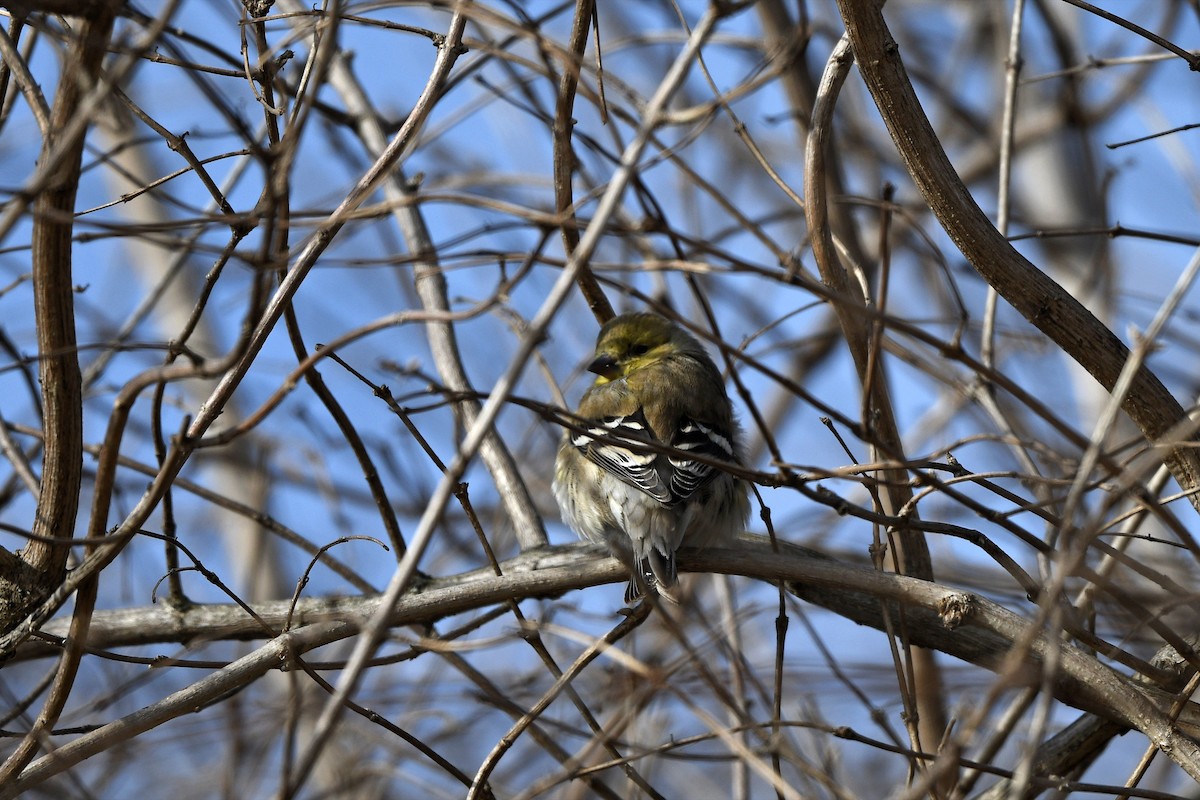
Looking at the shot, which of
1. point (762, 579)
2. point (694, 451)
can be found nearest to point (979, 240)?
point (762, 579)

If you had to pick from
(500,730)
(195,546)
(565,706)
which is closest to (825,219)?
(565,706)

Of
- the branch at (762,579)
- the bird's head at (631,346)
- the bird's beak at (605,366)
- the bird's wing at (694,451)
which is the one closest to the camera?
the branch at (762,579)

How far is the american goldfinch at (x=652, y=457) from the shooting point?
408 centimetres

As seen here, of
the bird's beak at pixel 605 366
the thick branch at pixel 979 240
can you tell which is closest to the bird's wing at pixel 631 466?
the bird's beak at pixel 605 366

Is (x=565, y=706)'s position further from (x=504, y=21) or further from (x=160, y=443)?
(x=504, y=21)

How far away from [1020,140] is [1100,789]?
665cm

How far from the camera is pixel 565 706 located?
5.30m

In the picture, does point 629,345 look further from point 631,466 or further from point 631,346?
point 631,466

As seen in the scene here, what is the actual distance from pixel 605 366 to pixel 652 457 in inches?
38.1

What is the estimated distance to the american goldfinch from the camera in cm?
408

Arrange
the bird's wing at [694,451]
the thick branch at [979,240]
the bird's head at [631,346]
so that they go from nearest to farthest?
1. the thick branch at [979,240]
2. the bird's wing at [694,451]
3. the bird's head at [631,346]

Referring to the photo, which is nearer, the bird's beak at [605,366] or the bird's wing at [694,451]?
the bird's wing at [694,451]

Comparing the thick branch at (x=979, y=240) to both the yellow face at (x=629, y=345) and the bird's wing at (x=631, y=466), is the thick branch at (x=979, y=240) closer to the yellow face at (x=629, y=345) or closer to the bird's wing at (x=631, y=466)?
the bird's wing at (x=631, y=466)

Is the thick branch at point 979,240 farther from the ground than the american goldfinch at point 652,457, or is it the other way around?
the american goldfinch at point 652,457
